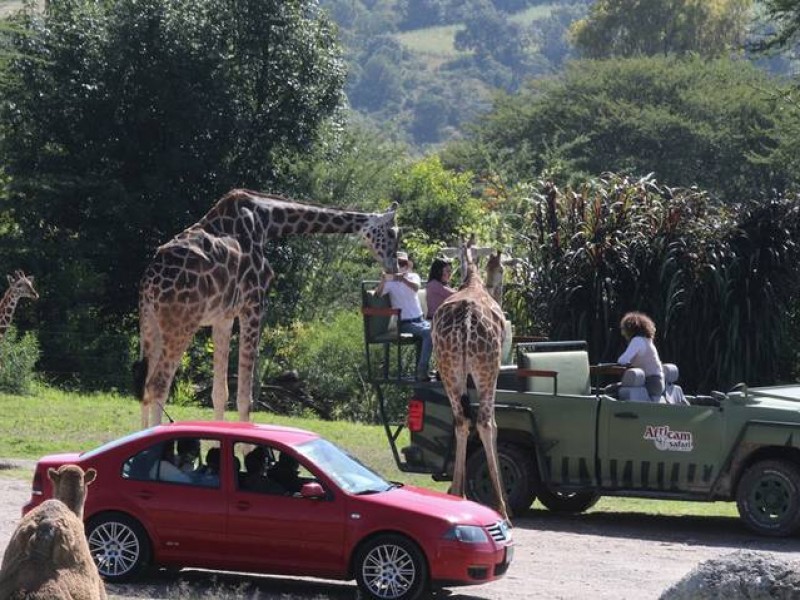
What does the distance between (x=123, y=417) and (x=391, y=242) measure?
575cm

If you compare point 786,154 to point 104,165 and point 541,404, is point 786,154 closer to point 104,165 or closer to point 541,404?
point 104,165

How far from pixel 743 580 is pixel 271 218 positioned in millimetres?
10660

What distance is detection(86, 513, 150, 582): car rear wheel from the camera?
12.2m

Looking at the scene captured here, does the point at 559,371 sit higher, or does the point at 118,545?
the point at 559,371

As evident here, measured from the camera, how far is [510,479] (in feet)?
55.6

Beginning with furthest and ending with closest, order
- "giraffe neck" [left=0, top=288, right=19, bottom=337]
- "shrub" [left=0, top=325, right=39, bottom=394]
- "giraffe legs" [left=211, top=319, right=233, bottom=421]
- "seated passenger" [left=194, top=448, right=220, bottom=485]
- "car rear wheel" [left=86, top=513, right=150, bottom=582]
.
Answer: "shrub" [left=0, top=325, right=39, bottom=394] < "giraffe neck" [left=0, top=288, right=19, bottom=337] < "giraffe legs" [left=211, top=319, right=233, bottom=421] < "seated passenger" [left=194, top=448, right=220, bottom=485] < "car rear wheel" [left=86, top=513, right=150, bottom=582]

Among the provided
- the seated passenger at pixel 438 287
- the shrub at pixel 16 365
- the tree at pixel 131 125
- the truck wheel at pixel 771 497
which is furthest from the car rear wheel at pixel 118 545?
the tree at pixel 131 125

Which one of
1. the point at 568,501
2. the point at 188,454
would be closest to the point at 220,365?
the point at 568,501

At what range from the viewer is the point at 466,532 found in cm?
1206

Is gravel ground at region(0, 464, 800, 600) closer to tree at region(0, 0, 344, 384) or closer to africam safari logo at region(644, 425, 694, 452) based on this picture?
africam safari logo at region(644, 425, 694, 452)

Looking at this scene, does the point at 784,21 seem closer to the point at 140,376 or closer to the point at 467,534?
the point at 140,376

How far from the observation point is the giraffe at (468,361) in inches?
642

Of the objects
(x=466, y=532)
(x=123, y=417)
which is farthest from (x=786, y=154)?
(x=466, y=532)

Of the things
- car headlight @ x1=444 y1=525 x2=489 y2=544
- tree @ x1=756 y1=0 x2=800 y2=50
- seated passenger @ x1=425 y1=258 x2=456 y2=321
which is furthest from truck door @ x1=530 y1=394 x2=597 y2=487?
tree @ x1=756 y1=0 x2=800 y2=50
